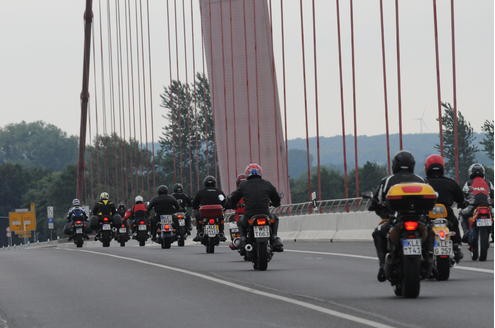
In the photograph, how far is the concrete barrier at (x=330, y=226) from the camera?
31547 millimetres

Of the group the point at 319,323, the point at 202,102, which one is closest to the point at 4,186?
→ the point at 202,102

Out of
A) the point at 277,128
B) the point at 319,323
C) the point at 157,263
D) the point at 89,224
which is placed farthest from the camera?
the point at 277,128

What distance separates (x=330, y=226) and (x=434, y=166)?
17.5 m

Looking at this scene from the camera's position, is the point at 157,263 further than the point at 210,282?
Yes

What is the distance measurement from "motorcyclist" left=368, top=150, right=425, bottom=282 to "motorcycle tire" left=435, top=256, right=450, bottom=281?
5.91 feet

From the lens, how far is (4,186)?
623ft

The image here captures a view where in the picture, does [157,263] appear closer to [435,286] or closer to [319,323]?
[435,286]

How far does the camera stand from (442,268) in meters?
16.3

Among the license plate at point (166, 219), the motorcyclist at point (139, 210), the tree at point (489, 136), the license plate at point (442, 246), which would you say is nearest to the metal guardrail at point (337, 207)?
the license plate at point (166, 219)

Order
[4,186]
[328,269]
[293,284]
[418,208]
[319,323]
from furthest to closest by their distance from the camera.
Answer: [4,186], [328,269], [293,284], [418,208], [319,323]

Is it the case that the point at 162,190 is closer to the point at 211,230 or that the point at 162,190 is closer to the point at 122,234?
the point at 211,230

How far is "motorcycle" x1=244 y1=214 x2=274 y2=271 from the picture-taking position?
20.1m

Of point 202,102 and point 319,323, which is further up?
point 202,102

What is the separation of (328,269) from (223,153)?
62.3m
